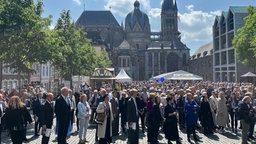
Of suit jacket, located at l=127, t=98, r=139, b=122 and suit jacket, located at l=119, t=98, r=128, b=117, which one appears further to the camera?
→ suit jacket, located at l=119, t=98, r=128, b=117

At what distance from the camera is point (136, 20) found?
11469cm

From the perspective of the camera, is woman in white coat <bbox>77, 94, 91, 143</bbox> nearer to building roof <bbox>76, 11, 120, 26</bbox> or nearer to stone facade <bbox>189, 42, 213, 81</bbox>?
stone facade <bbox>189, 42, 213, 81</bbox>

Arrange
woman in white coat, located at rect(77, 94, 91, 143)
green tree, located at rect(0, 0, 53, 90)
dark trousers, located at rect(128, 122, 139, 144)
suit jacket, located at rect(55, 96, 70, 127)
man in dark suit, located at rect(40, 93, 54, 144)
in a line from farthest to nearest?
green tree, located at rect(0, 0, 53, 90) → woman in white coat, located at rect(77, 94, 91, 143) → dark trousers, located at rect(128, 122, 139, 144) → suit jacket, located at rect(55, 96, 70, 127) → man in dark suit, located at rect(40, 93, 54, 144)

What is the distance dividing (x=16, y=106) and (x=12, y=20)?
9833 mm

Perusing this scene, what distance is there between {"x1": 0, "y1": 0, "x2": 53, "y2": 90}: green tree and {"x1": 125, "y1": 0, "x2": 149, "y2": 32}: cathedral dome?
94.6 metres

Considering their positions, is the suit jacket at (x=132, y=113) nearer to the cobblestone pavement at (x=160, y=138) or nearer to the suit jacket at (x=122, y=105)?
the cobblestone pavement at (x=160, y=138)

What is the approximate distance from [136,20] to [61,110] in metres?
108

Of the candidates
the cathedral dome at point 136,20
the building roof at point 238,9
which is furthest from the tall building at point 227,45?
the cathedral dome at point 136,20

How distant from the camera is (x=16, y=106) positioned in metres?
8.91

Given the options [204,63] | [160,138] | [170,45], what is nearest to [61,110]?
[160,138]

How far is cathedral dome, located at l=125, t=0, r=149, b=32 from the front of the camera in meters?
114

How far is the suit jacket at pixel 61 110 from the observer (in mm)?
9359

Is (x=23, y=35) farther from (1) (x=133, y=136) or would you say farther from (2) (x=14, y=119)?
(1) (x=133, y=136)

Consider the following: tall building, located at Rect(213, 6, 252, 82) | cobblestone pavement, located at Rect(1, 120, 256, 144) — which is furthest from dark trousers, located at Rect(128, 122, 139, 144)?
tall building, located at Rect(213, 6, 252, 82)
